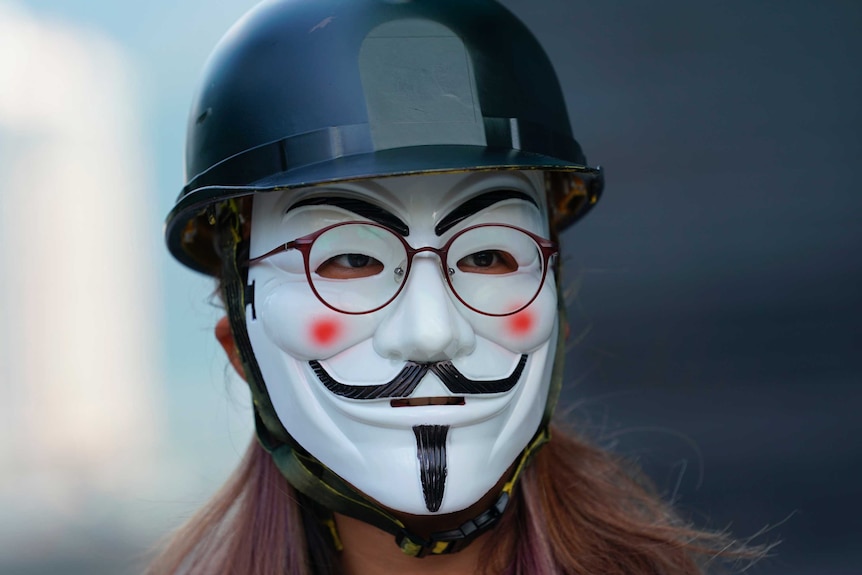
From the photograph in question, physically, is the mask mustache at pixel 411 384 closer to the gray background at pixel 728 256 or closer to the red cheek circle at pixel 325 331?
the red cheek circle at pixel 325 331

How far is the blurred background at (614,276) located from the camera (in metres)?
3.31

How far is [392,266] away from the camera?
1899mm

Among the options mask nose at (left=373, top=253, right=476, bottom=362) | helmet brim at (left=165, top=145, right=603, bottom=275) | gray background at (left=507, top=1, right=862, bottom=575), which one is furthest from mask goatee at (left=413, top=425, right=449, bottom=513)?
gray background at (left=507, top=1, right=862, bottom=575)

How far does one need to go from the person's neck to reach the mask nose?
48 cm

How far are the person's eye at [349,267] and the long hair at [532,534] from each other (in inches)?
21.6

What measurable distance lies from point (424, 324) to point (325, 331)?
0.20m

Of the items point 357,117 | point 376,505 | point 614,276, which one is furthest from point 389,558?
point 614,276

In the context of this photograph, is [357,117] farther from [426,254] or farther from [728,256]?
[728,256]

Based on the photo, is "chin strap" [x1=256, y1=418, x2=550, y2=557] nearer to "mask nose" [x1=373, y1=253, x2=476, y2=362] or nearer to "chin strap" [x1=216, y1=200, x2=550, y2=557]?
"chin strap" [x1=216, y1=200, x2=550, y2=557]

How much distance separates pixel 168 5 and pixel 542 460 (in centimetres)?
269

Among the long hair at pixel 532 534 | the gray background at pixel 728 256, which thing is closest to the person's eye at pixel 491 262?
the long hair at pixel 532 534

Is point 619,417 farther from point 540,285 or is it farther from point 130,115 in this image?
point 130,115

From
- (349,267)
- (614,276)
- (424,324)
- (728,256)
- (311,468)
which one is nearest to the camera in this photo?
(424,324)

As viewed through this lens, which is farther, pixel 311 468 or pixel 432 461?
pixel 311 468
